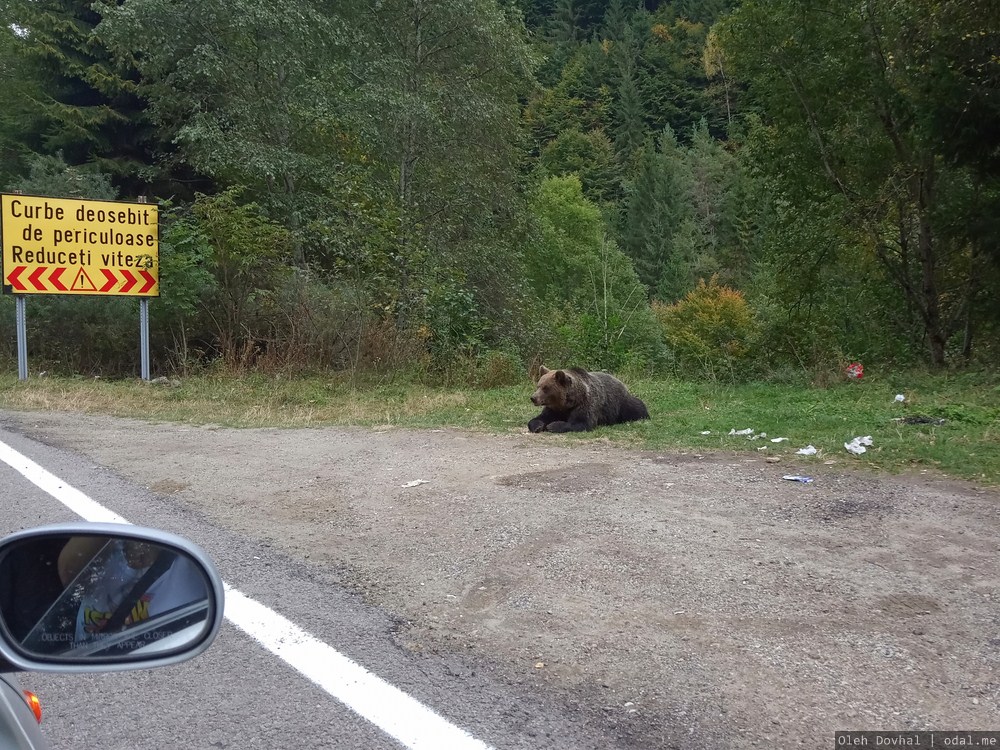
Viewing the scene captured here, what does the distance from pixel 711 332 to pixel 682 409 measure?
2799cm

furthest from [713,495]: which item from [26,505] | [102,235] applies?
[102,235]

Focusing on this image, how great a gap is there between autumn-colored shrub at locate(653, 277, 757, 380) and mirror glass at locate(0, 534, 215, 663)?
16290 mm

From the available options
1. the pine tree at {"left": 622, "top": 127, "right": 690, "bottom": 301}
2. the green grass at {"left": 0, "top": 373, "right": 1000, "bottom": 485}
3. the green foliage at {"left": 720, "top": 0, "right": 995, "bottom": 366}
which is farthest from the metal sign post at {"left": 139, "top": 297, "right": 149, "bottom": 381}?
the pine tree at {"left": 622, "top": 127, "right": 690, "bottom": 301}

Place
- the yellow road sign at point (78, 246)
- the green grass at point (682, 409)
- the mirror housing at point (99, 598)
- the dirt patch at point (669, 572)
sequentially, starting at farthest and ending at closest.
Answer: the yellow road sign at point (78, 246) → the green grass at point (682, 409) → the dirt patch at point (669, 572) → the mirror housing at point (99, 598)

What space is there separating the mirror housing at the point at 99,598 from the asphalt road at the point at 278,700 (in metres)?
1.28

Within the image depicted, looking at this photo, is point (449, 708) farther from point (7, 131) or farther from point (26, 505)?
point (7, 131)

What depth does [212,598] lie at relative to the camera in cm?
202

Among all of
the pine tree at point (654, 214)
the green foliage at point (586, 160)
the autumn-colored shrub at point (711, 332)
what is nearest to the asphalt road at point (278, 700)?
the autumn-colored shrub at point (711, 332)

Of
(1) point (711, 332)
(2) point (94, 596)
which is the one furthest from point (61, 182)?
(1) point (711, 332)

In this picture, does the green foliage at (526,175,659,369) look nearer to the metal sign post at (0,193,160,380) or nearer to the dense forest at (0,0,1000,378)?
the dense forest at (0,0,1000,378)

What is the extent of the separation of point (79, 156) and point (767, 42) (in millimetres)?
18014

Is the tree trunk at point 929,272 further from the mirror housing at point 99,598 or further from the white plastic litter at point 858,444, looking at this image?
the mirror housing at point 99,598

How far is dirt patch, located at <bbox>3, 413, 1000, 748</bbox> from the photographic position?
3373 mm

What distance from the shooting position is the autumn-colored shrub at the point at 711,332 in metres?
20.6
